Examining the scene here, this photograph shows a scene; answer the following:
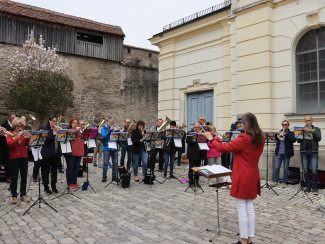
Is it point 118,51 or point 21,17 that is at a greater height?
point 21,17

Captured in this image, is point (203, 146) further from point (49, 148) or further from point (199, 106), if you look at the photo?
point (199, 106)

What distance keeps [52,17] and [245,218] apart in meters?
26.5

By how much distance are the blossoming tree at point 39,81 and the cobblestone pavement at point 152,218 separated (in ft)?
50.9

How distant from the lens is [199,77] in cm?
→ 1308

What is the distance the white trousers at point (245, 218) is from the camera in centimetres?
382

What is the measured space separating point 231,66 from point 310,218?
22.9 feet

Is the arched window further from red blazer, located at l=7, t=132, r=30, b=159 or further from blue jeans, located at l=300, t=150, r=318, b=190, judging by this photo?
red blazer, located at l=7, t=132, r=30, b=159

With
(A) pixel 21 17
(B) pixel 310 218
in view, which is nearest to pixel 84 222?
(B) pixel 310 218

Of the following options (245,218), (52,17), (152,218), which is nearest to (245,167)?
(245,218)

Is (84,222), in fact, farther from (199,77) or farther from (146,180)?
(199,77)

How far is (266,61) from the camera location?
9625 mm

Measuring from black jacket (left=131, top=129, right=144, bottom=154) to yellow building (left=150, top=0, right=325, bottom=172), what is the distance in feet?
13.1

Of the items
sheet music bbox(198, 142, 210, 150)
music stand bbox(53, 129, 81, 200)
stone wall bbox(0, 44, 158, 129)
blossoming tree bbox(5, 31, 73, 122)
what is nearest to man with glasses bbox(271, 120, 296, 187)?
sheet music bbox(198, 142, 210, 150)

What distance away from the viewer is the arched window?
359 inches
